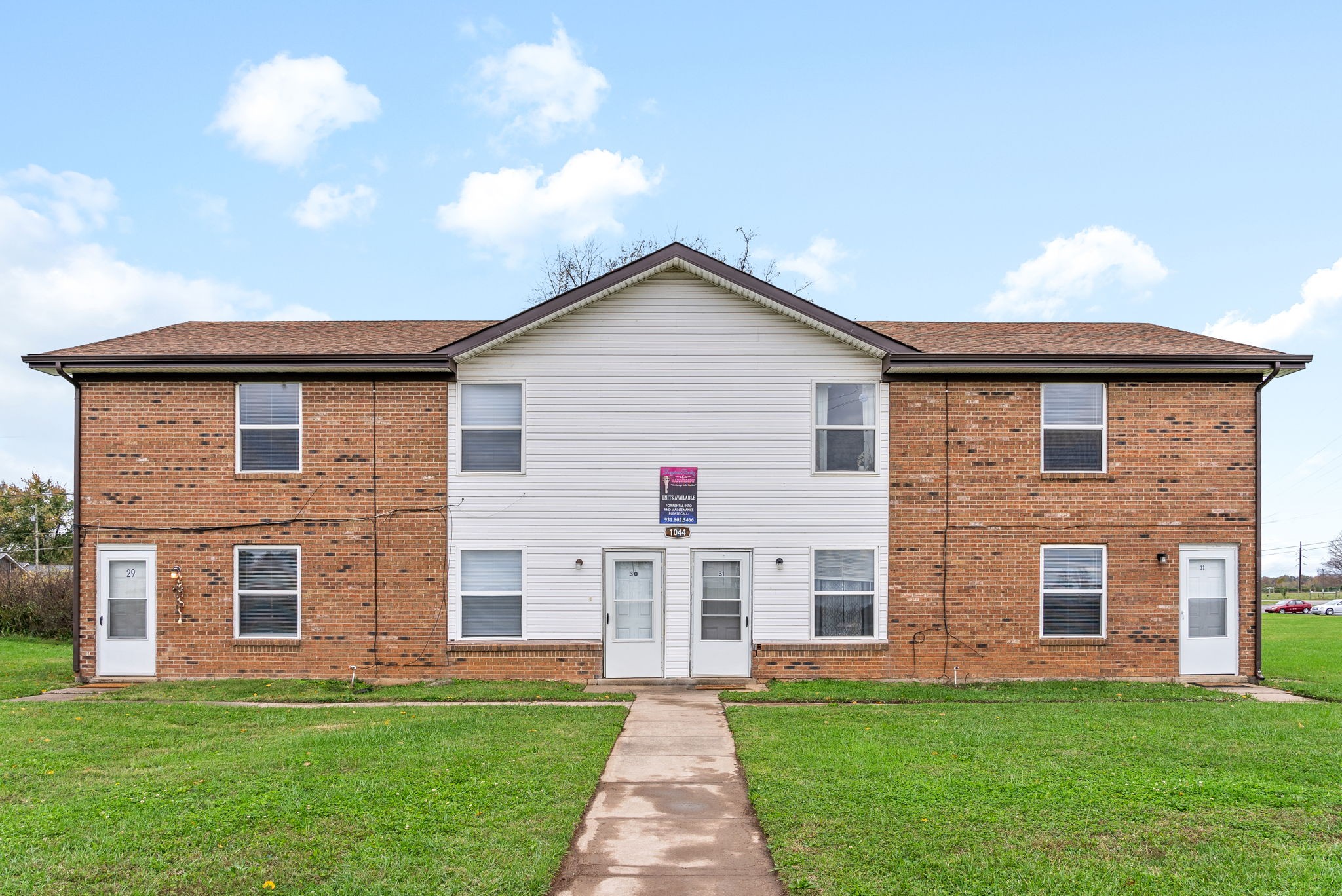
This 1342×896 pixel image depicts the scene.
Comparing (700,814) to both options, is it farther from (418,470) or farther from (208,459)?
(208,459)

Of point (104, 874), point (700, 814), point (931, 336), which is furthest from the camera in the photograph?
point (931, 336)

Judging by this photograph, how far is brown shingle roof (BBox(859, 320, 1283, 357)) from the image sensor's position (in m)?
13.8

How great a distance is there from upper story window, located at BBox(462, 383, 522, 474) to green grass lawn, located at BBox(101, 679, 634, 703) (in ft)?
10.9

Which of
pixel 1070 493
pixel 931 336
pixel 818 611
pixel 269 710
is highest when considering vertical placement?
pixel 931 336

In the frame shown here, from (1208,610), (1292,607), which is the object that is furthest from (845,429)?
(1292,607)

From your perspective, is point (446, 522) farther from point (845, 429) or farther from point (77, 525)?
point (845, 429)

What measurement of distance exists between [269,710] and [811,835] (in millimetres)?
7996

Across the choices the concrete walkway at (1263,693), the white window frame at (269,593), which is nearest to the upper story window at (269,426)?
the white window frame at (269,593)

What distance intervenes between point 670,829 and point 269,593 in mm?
9485

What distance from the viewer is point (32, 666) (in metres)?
16.2

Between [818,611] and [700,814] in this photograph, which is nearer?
[700,814]

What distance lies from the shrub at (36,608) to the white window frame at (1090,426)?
2357 centimetres

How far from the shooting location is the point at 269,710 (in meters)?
11.4

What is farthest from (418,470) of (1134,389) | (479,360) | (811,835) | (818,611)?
(1134,389)
